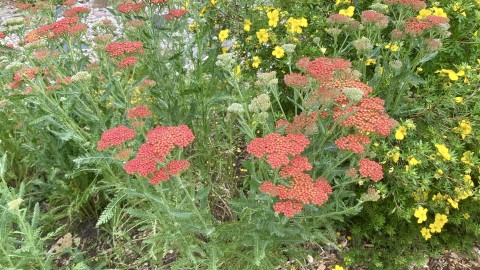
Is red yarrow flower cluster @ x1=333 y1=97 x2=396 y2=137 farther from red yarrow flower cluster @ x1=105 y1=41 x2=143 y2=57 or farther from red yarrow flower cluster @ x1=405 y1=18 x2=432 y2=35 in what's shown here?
red yarrow flower cluster @ x1=105 y1=41 x2=143 y2=57

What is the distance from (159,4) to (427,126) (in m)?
1.51

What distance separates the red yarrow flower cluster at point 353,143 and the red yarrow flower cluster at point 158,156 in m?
0.55

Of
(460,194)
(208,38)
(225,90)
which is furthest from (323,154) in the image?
(208,38)

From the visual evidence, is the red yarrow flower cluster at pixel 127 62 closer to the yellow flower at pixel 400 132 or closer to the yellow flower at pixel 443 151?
the yellow flower at pixel 400 132

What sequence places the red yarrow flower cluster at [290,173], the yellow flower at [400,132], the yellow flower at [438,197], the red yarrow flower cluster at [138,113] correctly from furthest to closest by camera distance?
the yellow flower at [438,197] < the yellow flower at [400,132] < the red yarrow flower cluster at [138,113] < the red yarrow flower cluster at [290,173]

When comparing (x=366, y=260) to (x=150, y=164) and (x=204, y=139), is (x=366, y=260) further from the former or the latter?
(x=150, y=164)

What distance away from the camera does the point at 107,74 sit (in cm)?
210

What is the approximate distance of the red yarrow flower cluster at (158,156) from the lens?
148 centimetres

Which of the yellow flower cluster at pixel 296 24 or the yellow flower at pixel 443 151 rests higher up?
the yellow flower cluster at pixel 296 24

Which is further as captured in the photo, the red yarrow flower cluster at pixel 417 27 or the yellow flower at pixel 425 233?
the yellow flower at pixel 425 233

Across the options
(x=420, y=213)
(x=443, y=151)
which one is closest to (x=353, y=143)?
(x=443, y=151)

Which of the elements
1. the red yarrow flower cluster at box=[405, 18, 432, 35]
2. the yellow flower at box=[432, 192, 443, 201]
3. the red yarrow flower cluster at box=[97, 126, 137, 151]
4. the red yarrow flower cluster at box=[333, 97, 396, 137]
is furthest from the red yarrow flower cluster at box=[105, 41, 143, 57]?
the yellow flower at box=[432, 192, 443, 201]

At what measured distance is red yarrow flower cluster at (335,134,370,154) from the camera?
1.52 metres

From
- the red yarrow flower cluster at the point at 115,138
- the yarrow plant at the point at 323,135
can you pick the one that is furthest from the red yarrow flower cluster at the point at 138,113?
the yarrow plant at the point at 323,135
